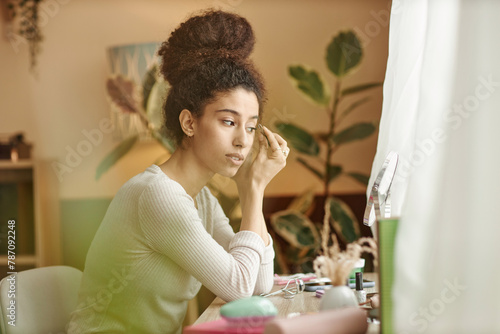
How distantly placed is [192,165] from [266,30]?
2.05 m

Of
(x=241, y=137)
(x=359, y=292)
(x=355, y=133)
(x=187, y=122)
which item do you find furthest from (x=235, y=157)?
(x=355, y=133)

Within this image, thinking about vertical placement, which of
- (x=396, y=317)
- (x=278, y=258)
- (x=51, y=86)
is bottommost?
(x=278, y=258)

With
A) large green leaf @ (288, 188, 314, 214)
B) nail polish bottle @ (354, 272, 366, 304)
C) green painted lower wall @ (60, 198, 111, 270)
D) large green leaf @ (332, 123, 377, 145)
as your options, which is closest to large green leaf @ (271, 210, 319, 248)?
large green leaf @ (288, 188, 314, 214)

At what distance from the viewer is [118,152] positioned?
3016mm

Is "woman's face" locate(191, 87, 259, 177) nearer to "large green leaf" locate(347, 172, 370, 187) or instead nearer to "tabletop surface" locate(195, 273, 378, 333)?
"tabletop surface" locate(195, 273, 378, 333)

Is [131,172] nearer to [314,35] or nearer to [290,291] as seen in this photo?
[314,35]

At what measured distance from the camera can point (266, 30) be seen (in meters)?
3.35

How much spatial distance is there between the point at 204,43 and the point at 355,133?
5.19 ft

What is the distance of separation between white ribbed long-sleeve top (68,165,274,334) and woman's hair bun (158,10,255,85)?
0.29m

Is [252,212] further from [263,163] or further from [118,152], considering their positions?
[118,152]

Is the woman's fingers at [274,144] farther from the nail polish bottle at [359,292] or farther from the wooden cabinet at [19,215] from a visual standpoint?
the wooden cabinet at [19,215]

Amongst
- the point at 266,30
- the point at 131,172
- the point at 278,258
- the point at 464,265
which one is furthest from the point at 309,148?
the point at 464,265

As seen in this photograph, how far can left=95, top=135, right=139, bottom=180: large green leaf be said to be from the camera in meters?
3.01

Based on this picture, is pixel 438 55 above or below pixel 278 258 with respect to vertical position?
above
